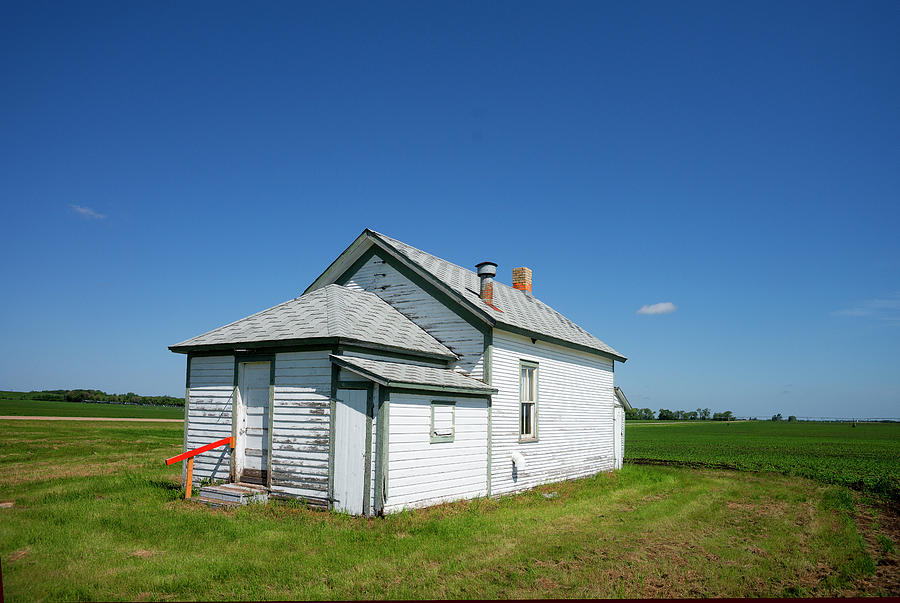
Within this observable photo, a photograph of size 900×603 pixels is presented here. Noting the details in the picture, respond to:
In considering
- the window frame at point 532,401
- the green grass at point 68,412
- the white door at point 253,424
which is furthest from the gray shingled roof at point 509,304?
the green grass at point 68,412

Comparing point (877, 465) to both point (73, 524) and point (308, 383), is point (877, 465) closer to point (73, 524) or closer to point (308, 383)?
point (308, 383)

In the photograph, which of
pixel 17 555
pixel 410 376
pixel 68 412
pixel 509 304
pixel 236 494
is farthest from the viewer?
pixel 68 412

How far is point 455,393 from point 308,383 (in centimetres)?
335

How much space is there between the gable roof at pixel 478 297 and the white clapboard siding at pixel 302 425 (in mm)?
4504

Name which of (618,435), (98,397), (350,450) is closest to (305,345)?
(350,450)

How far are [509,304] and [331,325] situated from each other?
7.57 m

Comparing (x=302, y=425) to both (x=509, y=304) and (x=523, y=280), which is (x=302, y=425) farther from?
(x=523, y=280)

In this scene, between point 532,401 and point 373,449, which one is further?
point 532,401

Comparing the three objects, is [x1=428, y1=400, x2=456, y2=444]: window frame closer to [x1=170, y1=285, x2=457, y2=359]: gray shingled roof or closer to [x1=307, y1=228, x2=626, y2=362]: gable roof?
[x1=170, y1=285, x2=457, y2=359]: gray shingled roof

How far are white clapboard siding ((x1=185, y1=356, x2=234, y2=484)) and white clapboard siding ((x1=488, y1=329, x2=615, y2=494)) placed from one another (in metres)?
6.65

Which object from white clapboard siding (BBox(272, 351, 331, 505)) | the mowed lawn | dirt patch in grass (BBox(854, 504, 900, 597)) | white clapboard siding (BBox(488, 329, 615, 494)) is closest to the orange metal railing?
the mowed lawn

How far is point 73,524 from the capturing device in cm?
1053

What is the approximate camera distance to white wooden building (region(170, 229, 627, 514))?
11.8 metres

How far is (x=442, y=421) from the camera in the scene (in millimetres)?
13031
